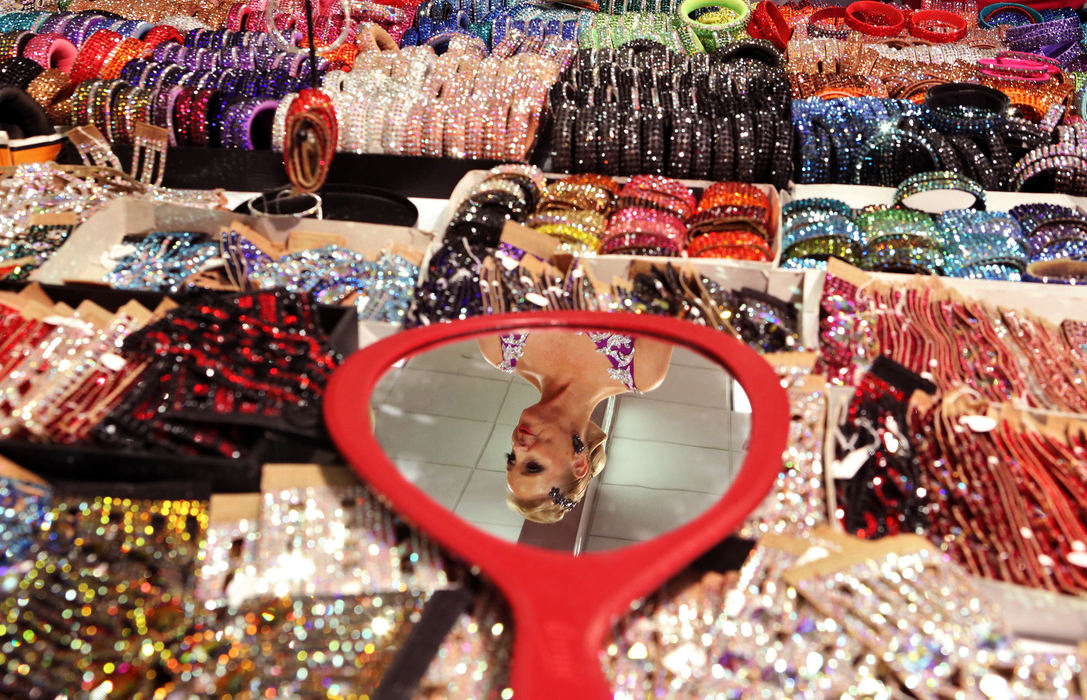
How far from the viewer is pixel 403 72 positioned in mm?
1835

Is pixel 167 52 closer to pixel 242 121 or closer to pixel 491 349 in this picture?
pixel 242 121

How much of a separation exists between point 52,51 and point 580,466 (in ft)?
5.53

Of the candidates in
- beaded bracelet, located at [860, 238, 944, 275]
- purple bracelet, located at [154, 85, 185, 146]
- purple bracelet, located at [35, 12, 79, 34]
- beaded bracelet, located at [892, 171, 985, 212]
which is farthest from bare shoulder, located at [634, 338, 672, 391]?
purple bracelet, located at [35, 12, 79, 34]

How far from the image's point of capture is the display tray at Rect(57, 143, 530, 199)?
1.48 metres

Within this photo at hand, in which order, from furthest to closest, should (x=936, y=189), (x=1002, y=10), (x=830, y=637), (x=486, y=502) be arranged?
(x=1002, y=10)
(x=936, y=189)
(x=486, y=502)
(x=830, y=637)

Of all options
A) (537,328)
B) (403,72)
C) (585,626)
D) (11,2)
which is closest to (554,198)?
(537,328)

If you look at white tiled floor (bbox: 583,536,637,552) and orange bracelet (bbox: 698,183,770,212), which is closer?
white tiled floor (bbox: 583,536,637,552)

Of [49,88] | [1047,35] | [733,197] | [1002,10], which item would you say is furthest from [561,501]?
[1002,10]

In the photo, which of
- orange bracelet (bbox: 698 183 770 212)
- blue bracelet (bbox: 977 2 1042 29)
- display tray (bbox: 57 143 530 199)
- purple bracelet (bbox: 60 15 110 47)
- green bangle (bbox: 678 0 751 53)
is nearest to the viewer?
orange bracelet (bbox: 698 183 770 212)

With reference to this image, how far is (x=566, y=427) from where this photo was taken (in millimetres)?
813

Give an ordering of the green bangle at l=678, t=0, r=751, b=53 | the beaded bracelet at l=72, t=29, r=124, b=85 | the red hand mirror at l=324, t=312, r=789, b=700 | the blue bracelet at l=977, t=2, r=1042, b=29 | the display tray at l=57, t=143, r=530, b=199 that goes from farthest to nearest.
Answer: the blue bracelet at l=977, t=2, r=1042, b=29, the green bangle at l=678, t=0, r=751, b=53, the beaded bracelet at l=72, t=29, r=124, b=85, the display tray at l=57, t=143, r=530, b=199, the red hand mirror at l=324, t=312, r=789, b=700

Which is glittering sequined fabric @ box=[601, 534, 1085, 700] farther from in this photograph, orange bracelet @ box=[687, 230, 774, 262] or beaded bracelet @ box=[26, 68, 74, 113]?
beaded bracelet @ box=[26, 68, 74, 113]

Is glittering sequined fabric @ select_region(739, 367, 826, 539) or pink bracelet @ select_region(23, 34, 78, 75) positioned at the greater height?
glittering sequined fabric @ select_region(739, 367, 826, 539)

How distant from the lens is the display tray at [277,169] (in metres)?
1.48
